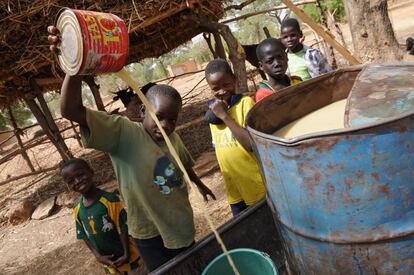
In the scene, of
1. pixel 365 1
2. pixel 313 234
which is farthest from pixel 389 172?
pixel 365 1

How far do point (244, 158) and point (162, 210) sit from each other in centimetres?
58

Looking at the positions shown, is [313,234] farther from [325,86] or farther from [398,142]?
[325,86]

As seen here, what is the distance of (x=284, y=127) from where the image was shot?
162 centimetres

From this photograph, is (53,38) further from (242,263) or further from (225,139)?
(242,263)

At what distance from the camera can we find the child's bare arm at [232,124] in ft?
5.94

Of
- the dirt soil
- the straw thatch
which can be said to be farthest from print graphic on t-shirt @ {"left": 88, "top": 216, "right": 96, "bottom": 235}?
the straw thatch

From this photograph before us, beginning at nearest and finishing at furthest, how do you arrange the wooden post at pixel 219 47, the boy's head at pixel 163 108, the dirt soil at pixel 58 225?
the boy's head at pixel 163 108, the dirt soil at pixel 58 225, the wooden post at pixel 219 47

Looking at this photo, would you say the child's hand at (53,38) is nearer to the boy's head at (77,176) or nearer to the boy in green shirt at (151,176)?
the boy in green shirt at (151,176)

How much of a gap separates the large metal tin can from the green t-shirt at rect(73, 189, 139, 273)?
1.15 m

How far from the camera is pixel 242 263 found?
4.86 ft

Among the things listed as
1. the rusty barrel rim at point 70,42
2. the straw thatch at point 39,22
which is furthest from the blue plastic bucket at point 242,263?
the straw thatch at point 39,22

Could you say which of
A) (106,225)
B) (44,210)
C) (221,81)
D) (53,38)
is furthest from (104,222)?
(44,210)

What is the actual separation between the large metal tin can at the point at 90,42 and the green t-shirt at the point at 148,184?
0.37 m

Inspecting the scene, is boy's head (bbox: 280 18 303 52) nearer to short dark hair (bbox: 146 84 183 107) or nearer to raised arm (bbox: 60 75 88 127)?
short dark hair (bbox: 146 84 183 107)
